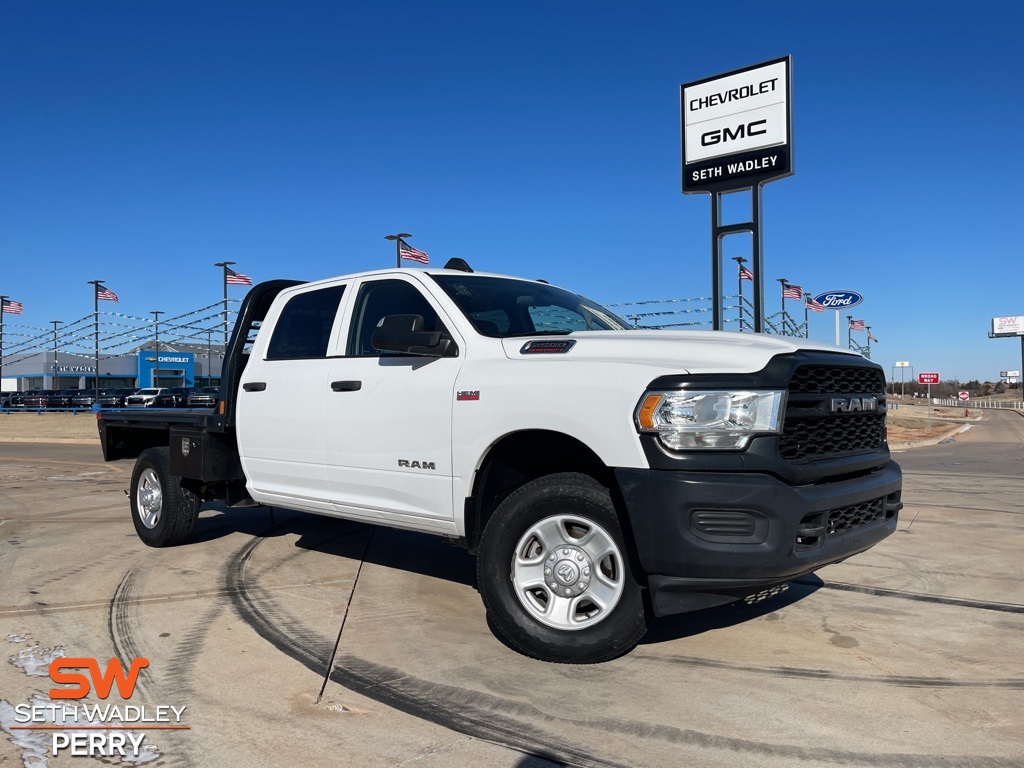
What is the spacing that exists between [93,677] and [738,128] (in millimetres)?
11929

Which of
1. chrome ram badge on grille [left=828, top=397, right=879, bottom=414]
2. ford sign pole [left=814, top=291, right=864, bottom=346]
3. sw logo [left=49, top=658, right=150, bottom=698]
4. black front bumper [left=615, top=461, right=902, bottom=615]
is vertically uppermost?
ford sign pole [left=814, top=291, right=864, bottom=346]

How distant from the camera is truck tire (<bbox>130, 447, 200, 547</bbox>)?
6.48m

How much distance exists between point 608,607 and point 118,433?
18.3 feet

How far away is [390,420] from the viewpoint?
4656 millimetres

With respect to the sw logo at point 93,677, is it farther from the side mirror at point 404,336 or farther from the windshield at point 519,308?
the windshield at point 519,308

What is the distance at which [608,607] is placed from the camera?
146 inches

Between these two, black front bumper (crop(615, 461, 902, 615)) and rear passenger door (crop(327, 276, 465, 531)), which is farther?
rear passenger door (crop(327, 276, 465, 531))

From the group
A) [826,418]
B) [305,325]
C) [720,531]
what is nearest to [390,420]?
[305,325]

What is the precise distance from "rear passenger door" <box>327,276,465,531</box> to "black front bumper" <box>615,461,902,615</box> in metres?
1.25

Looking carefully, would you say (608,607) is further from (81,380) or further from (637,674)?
(81,380)

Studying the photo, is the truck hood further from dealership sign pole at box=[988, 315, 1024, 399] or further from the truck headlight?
dealership sign pole at box=[988, 315, 1024, 399]

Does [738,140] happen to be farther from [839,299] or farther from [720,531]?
[839,299]

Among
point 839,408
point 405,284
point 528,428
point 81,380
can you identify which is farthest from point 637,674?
point 81,380

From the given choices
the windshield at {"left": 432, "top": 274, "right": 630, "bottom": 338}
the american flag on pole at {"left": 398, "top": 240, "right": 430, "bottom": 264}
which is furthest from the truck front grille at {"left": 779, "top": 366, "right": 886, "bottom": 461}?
the american flag on pole at {"left": 398, "top": 240, "right": 430, "bottom": 264}
